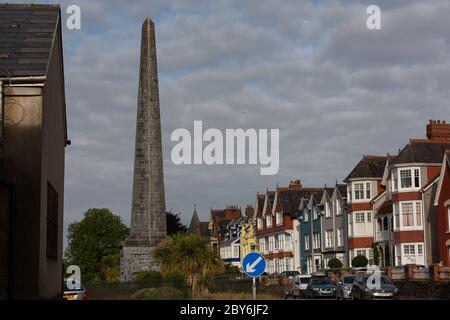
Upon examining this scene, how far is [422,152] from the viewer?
62469 millimetres

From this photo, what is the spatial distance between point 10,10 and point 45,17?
3.08ft

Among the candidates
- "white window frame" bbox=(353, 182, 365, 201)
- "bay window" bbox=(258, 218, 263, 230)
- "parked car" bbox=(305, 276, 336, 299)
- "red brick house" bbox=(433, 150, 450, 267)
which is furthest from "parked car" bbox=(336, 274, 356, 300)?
"bay window" bbox=(258, 218, 263, 230)

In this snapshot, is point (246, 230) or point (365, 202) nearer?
point (365, 202)

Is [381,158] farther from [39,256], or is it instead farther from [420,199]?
[39,256]

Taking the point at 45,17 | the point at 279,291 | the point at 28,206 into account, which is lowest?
the point at 279,291

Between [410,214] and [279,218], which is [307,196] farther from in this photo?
[410,214]

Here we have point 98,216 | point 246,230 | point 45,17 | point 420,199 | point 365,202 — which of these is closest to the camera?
point 45,17

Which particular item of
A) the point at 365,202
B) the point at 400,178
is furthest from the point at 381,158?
the point at 400,178

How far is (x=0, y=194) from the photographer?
1486 cm

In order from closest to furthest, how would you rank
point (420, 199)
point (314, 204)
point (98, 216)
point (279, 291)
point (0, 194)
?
point (0, 194) < point (279, 291) < point (420, 199) < point (314, 204) < point (98, 216)

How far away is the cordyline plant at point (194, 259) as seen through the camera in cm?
3656

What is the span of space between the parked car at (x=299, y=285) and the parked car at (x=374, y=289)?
6.84 meters

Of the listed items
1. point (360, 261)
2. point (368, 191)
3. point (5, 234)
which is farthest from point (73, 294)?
point (368, 191)

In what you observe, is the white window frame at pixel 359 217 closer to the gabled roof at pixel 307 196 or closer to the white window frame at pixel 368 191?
the white window frame at pixel 368 191
